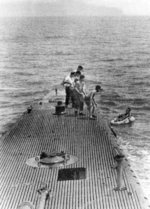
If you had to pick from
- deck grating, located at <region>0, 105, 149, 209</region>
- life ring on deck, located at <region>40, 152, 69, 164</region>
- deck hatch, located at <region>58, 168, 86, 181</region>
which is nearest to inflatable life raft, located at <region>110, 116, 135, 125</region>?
deck grating, located at <region>0, 105, 149, 209</region>

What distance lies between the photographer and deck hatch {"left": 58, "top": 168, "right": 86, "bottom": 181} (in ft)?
42.8

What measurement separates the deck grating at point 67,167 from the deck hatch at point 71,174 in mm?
172

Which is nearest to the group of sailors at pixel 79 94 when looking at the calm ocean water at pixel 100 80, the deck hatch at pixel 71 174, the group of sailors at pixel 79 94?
the group of sailors at pixel 79 94

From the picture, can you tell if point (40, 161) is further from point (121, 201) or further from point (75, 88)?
point (75, 88)

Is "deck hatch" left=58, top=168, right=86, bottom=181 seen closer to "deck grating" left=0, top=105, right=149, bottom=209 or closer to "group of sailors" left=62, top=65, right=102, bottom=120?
"deck grating" left=0, top=105, right=149, bottom=209

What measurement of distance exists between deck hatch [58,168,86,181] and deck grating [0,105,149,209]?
0.57ft

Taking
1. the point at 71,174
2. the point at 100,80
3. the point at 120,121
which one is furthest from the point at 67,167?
the point at 100,80

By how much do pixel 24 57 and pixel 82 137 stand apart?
63936 millimetres

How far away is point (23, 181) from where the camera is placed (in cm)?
1298

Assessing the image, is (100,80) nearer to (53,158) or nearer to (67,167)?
(53,158)

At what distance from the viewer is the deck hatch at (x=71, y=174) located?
1304 cm

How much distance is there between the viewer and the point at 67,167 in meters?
13.8

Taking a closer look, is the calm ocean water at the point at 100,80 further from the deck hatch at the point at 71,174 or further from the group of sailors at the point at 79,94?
the deck hatch at the point at 71,174

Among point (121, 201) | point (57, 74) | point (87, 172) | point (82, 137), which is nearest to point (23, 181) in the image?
point (87, 172)
